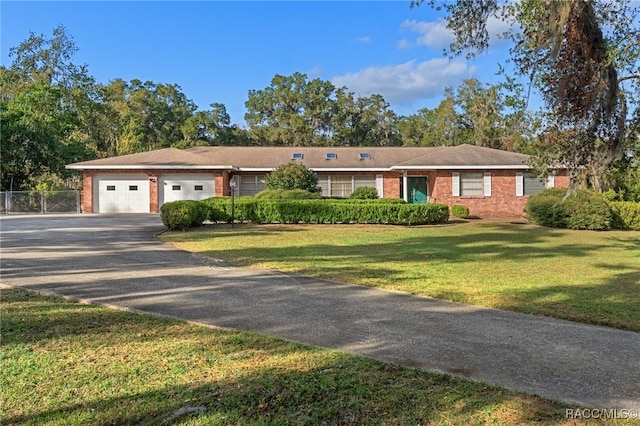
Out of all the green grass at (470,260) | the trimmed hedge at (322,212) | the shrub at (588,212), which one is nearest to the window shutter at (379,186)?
the trimmed hedge at (322,212)

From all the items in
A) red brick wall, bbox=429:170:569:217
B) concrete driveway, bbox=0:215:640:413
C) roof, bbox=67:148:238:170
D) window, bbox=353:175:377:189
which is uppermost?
roof, bbox=67:148:238:170

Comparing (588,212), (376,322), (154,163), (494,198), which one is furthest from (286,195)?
(376,322)

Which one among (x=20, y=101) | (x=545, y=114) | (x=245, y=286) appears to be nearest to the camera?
(x=245, y=286)

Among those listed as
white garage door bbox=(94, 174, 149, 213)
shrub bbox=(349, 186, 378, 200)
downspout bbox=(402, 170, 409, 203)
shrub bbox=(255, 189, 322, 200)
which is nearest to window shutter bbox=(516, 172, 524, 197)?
downspout bbox=(402, 170, 409, 203)

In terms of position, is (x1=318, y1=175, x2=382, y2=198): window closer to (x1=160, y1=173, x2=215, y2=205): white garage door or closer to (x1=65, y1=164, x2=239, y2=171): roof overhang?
(x1=65, y1=164, x2=239, y2=171): roof overhang

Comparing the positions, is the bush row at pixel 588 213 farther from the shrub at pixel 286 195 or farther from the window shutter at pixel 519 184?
the shrub at pixel 286 195

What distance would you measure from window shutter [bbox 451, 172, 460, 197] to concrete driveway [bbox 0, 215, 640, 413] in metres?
16.7

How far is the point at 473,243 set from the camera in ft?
41.4

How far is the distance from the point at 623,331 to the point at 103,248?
10.2 metres

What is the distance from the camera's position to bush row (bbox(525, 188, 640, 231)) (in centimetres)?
1695

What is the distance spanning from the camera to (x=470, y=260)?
9539 millimetres

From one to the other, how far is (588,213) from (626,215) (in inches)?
67.3

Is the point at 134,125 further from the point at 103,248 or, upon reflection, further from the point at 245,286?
the point at 245,286

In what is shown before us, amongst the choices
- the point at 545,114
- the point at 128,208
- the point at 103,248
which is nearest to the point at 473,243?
the point at 545,114
